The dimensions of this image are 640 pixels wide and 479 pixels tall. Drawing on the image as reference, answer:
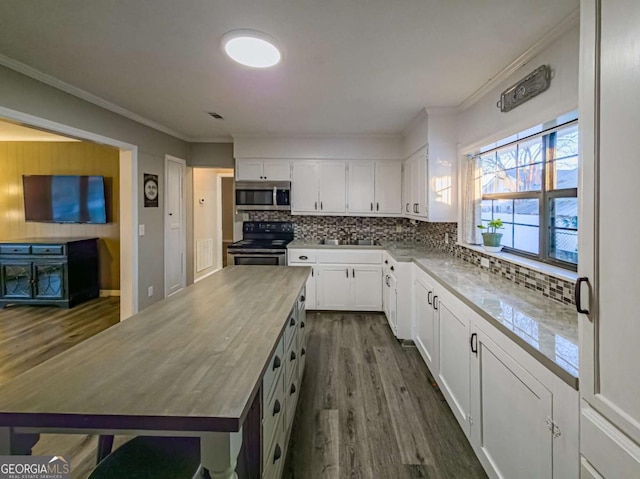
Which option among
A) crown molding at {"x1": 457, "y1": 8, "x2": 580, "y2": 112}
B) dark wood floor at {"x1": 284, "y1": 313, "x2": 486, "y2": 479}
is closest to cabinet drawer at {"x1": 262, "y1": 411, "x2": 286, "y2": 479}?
dark wood floor at {"x1": 284, "y1": 313, "x2": 486, "y2": 479}

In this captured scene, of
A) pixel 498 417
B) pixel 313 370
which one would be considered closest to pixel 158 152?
pixel 313 370

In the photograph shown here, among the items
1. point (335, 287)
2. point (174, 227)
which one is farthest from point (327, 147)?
point (174, 227)

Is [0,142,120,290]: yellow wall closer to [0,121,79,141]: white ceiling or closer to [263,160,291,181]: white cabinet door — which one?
[0,121,79,141]: white ceiling

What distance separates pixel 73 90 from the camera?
9.57 feet

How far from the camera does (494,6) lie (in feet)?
5.47

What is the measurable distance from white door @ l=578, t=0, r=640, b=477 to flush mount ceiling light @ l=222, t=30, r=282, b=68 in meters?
1.60

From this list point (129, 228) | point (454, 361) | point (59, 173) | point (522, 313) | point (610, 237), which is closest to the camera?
point (610, 237)

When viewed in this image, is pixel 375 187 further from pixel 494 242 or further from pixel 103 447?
pixel 103 447

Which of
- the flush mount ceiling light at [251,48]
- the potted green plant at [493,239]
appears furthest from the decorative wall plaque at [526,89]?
the flush mount ceiling light at [251,48]

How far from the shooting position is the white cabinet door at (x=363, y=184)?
4.68m

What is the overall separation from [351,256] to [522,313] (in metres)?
2.76

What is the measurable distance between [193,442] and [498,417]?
4.34 feet

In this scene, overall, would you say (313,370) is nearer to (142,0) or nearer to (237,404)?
(237,404)

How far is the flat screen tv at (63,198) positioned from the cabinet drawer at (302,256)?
3252 millimetres
